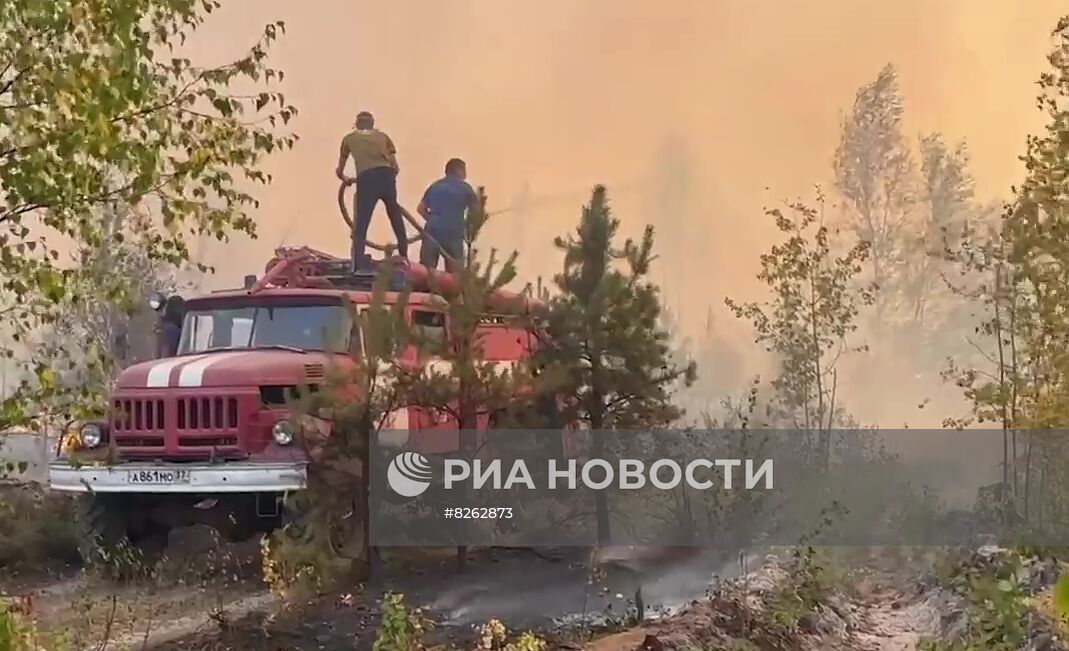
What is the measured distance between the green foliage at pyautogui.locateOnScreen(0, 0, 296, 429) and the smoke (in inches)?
7.2

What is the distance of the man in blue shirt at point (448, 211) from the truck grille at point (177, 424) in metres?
1.07

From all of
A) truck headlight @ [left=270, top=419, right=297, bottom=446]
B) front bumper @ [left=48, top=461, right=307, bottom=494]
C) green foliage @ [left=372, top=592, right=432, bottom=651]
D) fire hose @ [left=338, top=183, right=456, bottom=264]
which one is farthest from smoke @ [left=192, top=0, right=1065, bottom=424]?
green foliage @ [left=372, top=592, right=432, bottom=651]

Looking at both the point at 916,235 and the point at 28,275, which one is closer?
the point at 28,275

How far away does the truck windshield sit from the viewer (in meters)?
4.05

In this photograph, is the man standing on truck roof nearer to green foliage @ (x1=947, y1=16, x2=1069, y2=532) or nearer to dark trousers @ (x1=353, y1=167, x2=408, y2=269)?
dark trousers @ (x1=353, y1=167, x2=408, y2=269)

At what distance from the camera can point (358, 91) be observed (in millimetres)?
4211

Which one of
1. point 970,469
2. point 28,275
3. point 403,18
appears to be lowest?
point 970,469

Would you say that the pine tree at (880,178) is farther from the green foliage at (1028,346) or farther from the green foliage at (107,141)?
the green foliage at (107,141)

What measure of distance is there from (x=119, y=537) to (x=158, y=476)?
15.7 inches

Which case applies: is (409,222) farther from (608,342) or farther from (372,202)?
(608,342)

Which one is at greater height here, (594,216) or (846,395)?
(594,216)

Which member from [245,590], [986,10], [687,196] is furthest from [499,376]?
[986,10]

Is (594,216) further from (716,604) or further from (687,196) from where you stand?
(716,604)

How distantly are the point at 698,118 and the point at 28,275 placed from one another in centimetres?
293
